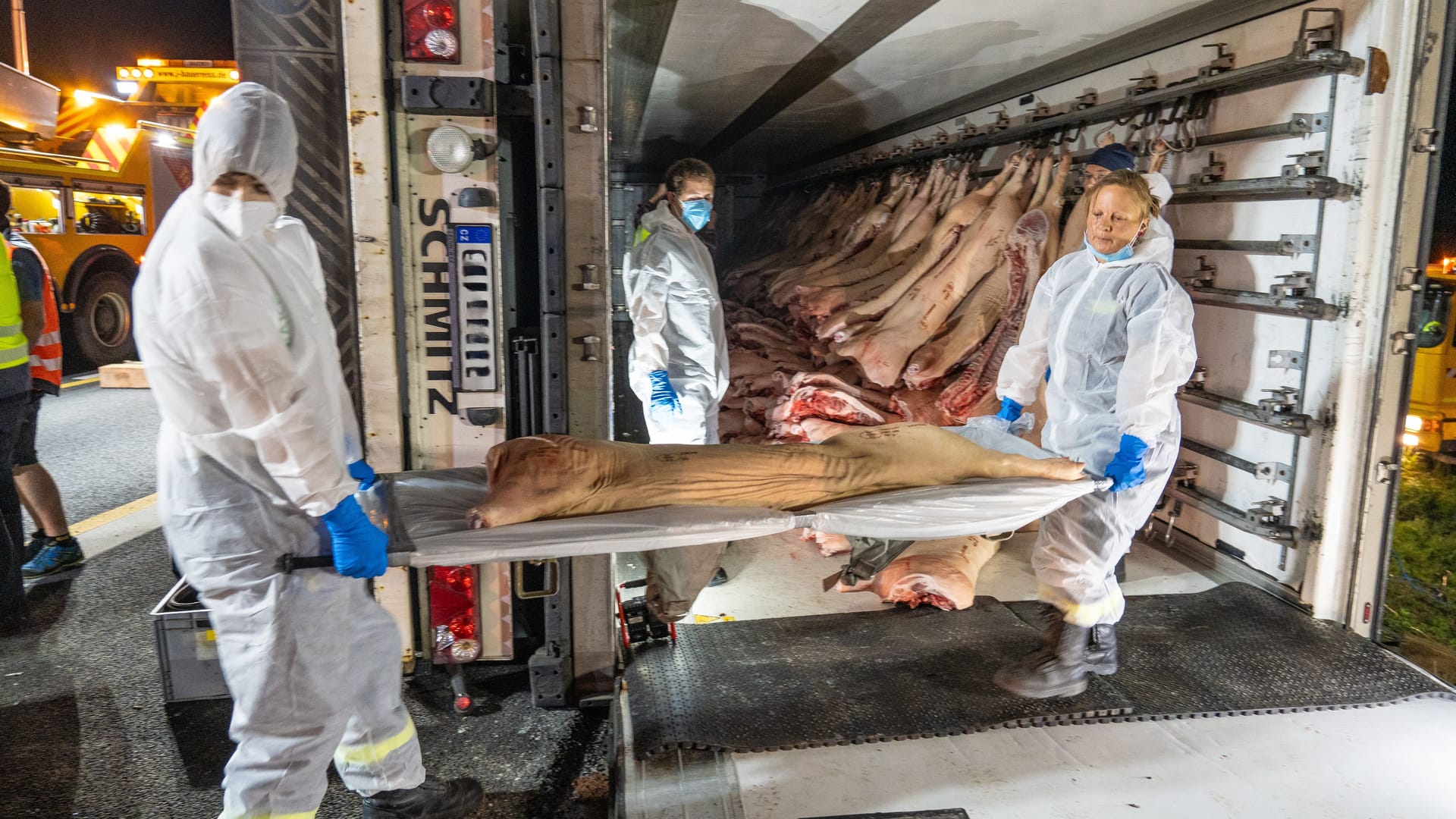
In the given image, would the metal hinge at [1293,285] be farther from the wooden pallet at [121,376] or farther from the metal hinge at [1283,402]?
the wooden pallet at [121,376]

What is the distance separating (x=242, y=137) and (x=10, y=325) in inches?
122

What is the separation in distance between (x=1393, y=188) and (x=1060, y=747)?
2.46 meters

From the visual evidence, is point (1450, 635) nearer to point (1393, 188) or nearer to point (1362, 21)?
point (1393, 188)

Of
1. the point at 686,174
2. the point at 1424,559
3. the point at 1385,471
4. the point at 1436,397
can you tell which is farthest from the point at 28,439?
the point at 1436,397

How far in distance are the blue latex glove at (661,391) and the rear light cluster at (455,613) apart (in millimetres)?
1154

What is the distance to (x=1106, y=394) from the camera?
309cm

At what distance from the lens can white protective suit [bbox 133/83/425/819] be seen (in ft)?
6.34

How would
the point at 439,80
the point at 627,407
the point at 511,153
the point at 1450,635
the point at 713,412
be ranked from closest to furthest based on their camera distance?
the point at 439,80 → the point at 511,153 → the point at 713,412 → the point at 1450,635 → the point at 627,407

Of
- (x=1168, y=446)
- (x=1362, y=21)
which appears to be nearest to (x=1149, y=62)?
(x=1362, y=21)

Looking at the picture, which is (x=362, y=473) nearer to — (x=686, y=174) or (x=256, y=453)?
(x=256, y=453)

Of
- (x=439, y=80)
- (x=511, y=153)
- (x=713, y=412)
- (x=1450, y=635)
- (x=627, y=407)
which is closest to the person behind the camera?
(x=439, y=80)

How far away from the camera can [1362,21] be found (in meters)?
3.27

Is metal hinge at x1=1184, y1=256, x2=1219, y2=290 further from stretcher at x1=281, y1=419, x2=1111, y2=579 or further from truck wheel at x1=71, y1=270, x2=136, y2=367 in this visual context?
truck wheel at x1=71, y1=270, x2=136, y2=367

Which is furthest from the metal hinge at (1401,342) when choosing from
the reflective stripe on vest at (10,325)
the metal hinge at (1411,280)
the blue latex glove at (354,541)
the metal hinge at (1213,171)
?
the reflective stripe on vest at (10,325)
